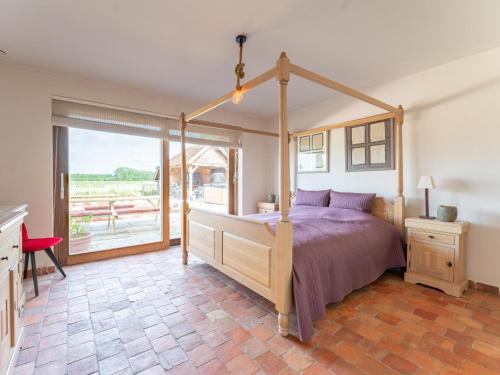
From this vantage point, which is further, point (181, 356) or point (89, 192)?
point (89, 192)

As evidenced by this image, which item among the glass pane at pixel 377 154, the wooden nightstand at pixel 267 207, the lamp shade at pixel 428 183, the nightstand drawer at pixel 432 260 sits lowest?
the nightstand drawer at pixel 432 260

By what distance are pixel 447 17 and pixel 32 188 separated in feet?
14.6

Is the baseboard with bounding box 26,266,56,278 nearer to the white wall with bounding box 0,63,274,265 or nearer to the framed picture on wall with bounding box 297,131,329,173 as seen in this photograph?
the white wall with bounding box 0,63,274,265

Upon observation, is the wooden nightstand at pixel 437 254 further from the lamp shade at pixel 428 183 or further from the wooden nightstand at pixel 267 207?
the wooden nightstand at pixel 267 207

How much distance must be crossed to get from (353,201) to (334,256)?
1319 millimetres

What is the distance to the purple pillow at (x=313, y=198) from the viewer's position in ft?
11.6

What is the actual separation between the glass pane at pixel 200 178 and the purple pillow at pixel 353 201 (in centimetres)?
199

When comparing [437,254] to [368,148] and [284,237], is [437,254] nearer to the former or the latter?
[368,148]

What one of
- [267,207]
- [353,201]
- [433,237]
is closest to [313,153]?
[353,201]

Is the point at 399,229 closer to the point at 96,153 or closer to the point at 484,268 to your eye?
the point at 484,268

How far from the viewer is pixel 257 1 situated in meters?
1.76

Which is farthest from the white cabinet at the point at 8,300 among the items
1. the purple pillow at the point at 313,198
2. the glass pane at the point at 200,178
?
the purple pillow at the point at 313,198

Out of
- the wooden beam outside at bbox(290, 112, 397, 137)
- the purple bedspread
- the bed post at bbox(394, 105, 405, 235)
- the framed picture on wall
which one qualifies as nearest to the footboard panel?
the purple bedspread

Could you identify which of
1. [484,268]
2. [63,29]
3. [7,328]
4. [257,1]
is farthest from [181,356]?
[484,268]
